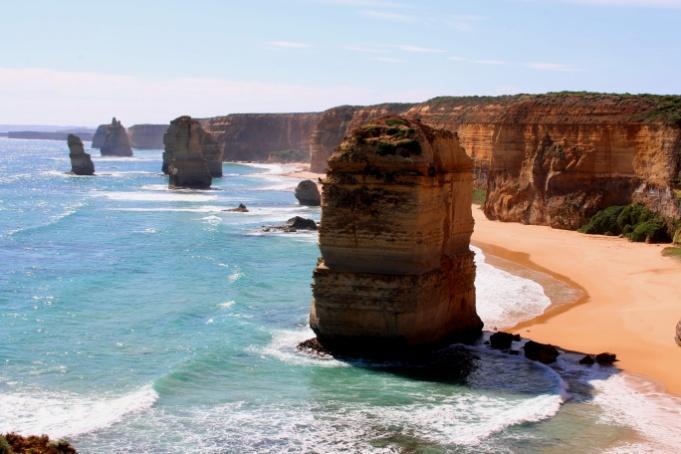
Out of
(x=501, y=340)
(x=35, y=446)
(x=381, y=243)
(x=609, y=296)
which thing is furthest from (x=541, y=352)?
(x=35, y=446)

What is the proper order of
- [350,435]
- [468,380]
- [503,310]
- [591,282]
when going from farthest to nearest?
[591,282] → [503,310] → [468,380] → [350,435]

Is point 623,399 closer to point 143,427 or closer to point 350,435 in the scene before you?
point 350,435

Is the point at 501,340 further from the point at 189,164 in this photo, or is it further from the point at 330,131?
the point at 330,131

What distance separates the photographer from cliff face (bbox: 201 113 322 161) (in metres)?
160

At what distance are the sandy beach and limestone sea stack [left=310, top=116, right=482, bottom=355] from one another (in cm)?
493

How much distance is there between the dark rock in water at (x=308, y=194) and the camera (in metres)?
66.9

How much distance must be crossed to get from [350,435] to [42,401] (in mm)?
6677

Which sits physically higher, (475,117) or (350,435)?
(475,117)

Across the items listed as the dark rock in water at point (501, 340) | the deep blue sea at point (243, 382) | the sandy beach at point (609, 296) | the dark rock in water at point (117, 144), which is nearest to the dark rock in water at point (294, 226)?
the sandy beach at point (609, 296)

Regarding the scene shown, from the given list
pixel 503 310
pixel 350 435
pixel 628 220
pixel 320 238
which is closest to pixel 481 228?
pixel 628 220

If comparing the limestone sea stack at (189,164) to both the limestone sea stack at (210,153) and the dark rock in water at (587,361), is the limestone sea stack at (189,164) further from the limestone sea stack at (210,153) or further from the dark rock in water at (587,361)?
the dark rock in water at (587,361)

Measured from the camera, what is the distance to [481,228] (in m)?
48.5

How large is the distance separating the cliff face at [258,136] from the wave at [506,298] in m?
126

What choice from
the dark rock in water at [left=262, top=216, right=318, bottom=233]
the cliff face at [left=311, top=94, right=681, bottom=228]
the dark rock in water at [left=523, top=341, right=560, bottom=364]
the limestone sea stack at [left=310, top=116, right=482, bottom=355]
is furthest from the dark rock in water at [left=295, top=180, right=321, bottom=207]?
the dark rock in water at [left=523, top=341, right=560, bottom=364]
